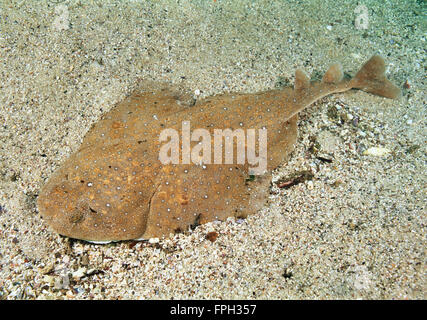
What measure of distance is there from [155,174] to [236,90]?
245 cm

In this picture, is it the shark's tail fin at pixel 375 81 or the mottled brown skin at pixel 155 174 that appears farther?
the shark's tail fin at pixel 375 81

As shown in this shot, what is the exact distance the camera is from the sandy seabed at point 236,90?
13.3 ft

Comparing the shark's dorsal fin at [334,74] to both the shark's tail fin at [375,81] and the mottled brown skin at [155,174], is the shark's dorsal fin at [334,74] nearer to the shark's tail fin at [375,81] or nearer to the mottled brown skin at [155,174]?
the mottled brown skin at [155,174]

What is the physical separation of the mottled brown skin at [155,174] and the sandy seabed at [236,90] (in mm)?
352

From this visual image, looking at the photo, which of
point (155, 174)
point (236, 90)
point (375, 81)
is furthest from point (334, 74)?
point (155, 174)

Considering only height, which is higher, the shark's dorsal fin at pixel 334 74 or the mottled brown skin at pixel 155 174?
the shark's dorsal fin at pixel 334 74

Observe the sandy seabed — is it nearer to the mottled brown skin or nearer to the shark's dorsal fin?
the mottled brown skin

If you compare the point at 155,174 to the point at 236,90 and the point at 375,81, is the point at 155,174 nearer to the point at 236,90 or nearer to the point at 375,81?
the point at 236,90

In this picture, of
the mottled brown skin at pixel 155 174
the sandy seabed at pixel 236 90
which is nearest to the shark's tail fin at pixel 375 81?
the sandy seabed at pixel 236 90

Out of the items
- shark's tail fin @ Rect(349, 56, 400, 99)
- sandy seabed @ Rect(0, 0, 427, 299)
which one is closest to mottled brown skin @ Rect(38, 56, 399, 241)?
sandy seabed @ Rect(0, 0, 427, 299)

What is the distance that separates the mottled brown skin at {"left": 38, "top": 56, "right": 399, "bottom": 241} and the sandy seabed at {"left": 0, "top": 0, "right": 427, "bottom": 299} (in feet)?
1.15

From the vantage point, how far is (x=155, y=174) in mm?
4188

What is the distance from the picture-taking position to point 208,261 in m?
4.25

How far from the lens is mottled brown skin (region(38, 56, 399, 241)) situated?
12.9 feet
